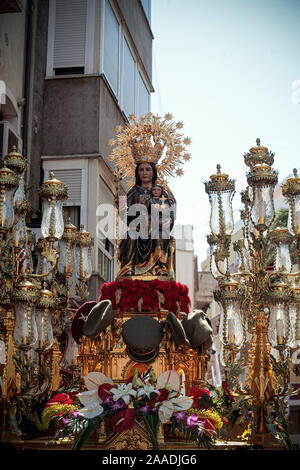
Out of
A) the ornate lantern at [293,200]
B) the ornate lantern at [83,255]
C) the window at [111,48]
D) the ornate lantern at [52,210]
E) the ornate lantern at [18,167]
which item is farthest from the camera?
the window at [111,48]

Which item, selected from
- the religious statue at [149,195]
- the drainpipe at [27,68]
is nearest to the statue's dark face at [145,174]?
the religious statue at [149,195]

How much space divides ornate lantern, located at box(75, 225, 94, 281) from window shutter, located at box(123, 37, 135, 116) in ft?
30.7

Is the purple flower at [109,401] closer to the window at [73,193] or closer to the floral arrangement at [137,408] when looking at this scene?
the floral arrangement at [137,408]

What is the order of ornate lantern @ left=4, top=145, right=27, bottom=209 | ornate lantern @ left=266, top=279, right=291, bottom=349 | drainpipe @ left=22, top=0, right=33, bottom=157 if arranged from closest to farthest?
ornate lantern @ left=266, top=279, right=291, bottom=349 → ornate lantern @ left=4, top=145, right=27, bottom=209 → drainpipe @ left=22, top=0, right=33, bottom=157

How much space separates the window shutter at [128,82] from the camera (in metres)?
21.3

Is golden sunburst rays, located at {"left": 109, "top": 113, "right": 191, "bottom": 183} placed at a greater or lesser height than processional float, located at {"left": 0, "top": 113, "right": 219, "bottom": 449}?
greater

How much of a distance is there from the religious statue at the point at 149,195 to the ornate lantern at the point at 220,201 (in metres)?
2.04

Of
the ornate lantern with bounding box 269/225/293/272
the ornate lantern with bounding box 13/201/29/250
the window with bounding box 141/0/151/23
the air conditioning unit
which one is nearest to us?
the ornate lantern with bounding box 13/201/29/250

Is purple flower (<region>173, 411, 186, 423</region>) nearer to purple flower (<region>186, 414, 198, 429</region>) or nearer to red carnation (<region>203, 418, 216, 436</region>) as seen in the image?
purple flower (<region>186, 414, 198, 429</region>)

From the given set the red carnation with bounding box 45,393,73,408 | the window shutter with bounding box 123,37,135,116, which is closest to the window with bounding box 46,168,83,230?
the window shutter with bounding box 123,37,135,116

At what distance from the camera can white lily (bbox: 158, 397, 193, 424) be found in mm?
7812

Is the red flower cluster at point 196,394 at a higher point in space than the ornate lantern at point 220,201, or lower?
lower
